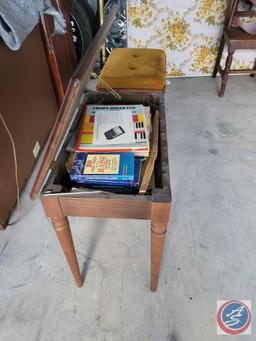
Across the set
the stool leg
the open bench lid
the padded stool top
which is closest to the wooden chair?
the padded stool top

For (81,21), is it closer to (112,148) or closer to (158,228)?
(112,148)

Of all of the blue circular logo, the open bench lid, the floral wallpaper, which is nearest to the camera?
the open bench lid

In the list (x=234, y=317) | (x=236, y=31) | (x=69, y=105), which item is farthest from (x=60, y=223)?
(x=236, y=31)

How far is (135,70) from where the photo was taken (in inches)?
59.4

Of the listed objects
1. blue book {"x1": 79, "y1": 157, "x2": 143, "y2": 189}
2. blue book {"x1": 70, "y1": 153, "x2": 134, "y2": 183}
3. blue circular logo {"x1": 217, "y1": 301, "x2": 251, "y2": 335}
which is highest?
blue book {"x1": 70, "y1": 153, "x2": 134, "y2": 183}

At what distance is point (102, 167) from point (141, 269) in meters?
0.60

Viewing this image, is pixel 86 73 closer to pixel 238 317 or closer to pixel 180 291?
pixel 180 291

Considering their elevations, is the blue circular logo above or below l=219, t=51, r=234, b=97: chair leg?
below

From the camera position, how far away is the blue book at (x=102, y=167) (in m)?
0.78

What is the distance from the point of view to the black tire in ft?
7.30

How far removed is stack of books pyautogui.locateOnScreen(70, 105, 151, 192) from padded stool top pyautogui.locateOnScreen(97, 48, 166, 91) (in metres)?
0.45

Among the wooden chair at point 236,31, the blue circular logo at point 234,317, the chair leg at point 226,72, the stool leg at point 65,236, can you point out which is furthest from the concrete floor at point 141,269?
the wooden chair at point 236,31

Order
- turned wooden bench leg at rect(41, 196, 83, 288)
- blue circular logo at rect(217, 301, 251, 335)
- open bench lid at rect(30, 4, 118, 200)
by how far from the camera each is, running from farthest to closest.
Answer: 1. blue circular logo at rect(217, 301, 251, 335)
2. turned wooden bench leg at rect(41, 196, 83, 288)
3. open bench lid at rect(30, 4, 118, 200)

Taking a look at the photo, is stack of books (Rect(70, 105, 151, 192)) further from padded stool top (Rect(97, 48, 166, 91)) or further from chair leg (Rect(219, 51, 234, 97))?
chair leg (Rect(219, 51, 234, 97))
